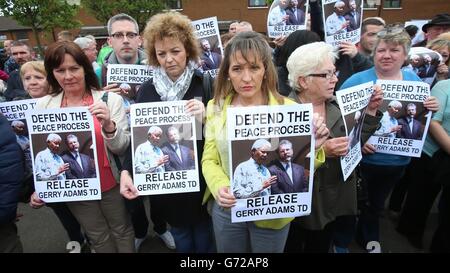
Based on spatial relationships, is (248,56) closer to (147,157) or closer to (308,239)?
(147,157)

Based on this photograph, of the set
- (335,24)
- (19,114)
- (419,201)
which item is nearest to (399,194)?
(419,201)

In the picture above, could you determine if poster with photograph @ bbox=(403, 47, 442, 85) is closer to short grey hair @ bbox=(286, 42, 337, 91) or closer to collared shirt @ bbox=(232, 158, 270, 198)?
short grey hair @ bbox=(286, 42, 337, 91)

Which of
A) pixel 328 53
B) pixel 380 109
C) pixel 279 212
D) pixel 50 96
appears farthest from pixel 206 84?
pixel 380 109

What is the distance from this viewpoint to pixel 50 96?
7.64ft

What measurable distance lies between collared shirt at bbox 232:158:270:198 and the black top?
510 millimetres

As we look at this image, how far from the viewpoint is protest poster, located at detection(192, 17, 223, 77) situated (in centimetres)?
392

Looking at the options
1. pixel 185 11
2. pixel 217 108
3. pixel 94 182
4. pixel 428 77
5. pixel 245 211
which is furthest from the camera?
pixel 185 11

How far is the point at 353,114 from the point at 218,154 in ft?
3.12

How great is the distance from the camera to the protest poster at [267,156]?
5.51ft

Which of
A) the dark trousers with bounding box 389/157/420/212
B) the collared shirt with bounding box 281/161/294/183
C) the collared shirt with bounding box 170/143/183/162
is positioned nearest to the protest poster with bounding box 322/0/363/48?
the dark trousers with bounding box 389/157/420/212

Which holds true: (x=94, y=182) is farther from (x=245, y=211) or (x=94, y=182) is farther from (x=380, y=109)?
(x=380, y=109)

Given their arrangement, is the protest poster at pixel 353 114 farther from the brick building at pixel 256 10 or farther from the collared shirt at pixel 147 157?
the brick building at pixel 256 10

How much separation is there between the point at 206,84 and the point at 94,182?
3.55ft

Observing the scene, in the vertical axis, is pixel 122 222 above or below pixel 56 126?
below
